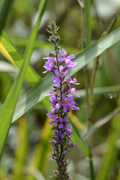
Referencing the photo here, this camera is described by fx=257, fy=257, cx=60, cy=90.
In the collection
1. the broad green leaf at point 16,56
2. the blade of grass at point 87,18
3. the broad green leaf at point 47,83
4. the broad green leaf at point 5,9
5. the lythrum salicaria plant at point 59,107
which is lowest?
the lythrum salicaria plant at point 59,107

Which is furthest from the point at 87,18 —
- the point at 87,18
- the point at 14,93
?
the point at 14,93

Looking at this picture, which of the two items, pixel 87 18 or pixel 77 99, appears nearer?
pixel 87 18

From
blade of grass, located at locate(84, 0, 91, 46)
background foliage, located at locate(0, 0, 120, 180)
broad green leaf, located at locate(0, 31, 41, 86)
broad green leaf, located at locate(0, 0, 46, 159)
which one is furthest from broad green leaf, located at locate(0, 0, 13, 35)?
blade of grass, located at locate(84, 0, 91, 46)

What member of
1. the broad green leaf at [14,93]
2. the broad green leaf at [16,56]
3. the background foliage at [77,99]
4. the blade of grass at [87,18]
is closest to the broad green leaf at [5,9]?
the background foliage at [77,99]

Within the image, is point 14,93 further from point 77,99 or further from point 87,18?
point 77,99

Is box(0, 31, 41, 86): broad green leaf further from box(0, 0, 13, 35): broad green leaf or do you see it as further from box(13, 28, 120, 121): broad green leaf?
box(0, 0, 13, 35): broad green leaf

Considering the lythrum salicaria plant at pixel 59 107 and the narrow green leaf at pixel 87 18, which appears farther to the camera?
the narrow green leaf at pixel 87 18

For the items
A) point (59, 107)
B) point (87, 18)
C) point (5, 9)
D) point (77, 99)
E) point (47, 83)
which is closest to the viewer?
point (5, 9)

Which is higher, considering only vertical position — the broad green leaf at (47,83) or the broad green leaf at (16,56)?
the broad green leaf at (16,56)

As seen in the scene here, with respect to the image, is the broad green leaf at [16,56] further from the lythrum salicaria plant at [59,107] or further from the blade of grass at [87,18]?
the blade of grass at [87,18]
